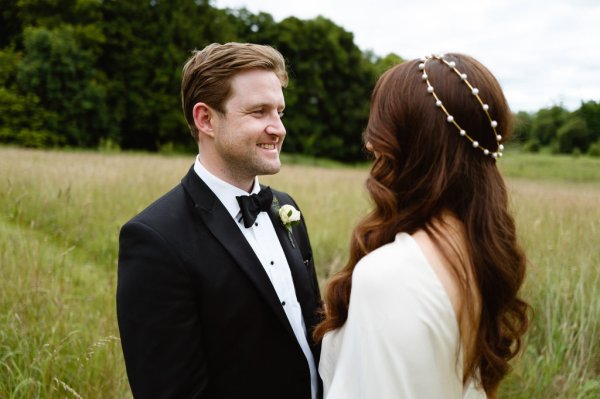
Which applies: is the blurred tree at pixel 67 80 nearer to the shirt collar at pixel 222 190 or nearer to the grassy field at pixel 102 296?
the grassy field at pixel 102 296

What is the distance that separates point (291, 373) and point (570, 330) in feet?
9.72

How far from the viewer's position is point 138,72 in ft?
115

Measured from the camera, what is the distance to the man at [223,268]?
1.91m

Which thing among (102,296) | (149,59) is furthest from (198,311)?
(149,59)

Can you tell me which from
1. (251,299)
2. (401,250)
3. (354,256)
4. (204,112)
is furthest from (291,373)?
(204,112)

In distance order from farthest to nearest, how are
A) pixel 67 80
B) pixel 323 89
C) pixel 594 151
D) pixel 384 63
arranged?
1. pixel 384 63
2. pixel 323 89
3. pixel 67 80
4. pixel 594 151

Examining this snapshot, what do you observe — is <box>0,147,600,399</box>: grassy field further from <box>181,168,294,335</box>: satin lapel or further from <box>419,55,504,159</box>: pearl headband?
<box>419,55,504,159</box>: pearl headband

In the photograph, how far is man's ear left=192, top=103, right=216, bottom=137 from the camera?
234 cm

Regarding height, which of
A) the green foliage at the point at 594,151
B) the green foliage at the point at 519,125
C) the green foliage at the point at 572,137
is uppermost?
the green foliage at the point at 572,137

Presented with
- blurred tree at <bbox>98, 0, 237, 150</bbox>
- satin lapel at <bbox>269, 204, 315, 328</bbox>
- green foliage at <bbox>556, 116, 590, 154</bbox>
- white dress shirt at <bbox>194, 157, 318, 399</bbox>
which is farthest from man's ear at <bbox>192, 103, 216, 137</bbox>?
blurred tree at <bbox>98, 0, 237, 150</bbox>

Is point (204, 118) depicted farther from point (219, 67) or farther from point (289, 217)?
point (289, 217)

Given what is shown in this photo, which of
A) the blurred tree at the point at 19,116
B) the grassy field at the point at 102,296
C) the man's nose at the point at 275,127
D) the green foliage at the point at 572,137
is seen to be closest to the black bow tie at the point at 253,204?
the man's nose at the point at 275,127

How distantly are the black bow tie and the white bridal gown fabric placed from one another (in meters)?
0.78

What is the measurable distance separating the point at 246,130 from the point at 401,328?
120 centimetres
